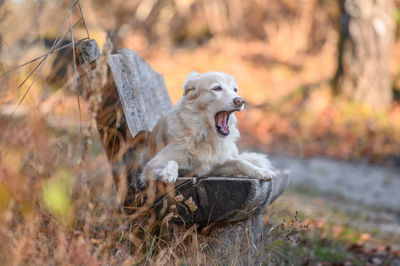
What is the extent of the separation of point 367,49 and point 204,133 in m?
7.92

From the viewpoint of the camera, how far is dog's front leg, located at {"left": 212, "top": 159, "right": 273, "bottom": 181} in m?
2.80

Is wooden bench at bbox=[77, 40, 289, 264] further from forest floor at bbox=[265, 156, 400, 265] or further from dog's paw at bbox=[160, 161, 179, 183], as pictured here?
forest floor at bbox=[265, 156, 400, 265]

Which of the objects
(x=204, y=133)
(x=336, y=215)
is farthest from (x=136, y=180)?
(x=336, y=215)

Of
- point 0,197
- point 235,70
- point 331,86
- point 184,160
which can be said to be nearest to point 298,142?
point 331,86

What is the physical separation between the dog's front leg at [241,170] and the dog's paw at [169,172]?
39 cm

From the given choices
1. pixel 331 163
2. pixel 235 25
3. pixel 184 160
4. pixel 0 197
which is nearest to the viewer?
pixel 0 197

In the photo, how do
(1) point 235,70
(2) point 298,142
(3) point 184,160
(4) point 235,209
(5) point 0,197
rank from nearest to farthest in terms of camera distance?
1. (5) point 0,197
2. (4) point 235,209
3. (3) point 184,160
4. (2) point 298,142
5. (1) point 235,70

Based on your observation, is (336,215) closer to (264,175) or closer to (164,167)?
(264,175)

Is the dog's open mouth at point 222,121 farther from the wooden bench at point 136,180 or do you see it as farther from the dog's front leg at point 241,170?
the wooden bench at point 136,180

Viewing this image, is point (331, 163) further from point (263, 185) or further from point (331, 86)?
point (263, 185)

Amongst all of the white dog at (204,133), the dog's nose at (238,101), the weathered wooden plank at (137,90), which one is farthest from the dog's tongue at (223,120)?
the weathered wooden plank at (137,90)

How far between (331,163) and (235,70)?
21.4 feet

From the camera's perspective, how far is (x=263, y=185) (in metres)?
2.68

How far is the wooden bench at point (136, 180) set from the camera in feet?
8.55
